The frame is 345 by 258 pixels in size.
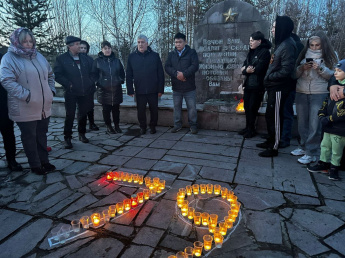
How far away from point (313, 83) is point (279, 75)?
55cm

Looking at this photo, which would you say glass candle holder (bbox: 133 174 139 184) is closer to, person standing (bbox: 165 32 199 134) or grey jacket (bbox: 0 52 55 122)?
grey jacket (bbox: 0 52 55 122)

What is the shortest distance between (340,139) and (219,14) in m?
5.12

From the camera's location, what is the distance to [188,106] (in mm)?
5461

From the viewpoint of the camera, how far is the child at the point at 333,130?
3018mm

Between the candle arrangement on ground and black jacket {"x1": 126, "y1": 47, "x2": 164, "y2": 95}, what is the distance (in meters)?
2.97

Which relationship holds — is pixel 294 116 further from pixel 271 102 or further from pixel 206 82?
pixel 206 82

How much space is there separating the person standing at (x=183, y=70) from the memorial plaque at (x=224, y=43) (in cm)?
178

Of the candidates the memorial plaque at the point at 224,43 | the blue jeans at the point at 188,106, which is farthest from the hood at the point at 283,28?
the memorial plaque at the point at 224,43

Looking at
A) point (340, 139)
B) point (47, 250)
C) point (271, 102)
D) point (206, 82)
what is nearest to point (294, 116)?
point (271, 102)

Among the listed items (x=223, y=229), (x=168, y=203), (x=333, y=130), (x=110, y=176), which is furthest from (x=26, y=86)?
(x=333, y=130)

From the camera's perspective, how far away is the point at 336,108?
307 centimetres

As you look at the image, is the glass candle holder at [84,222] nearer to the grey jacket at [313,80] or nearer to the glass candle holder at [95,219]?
the glass candle holder at [95,219]

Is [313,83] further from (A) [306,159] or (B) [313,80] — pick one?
(A) [306,159]

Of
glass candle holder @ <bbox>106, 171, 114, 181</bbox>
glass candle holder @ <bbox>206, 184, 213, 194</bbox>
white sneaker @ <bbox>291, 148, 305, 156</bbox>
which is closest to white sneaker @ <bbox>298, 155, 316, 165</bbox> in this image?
white sneaker @ <bbox>291, 148, 305, 156</bbox>
